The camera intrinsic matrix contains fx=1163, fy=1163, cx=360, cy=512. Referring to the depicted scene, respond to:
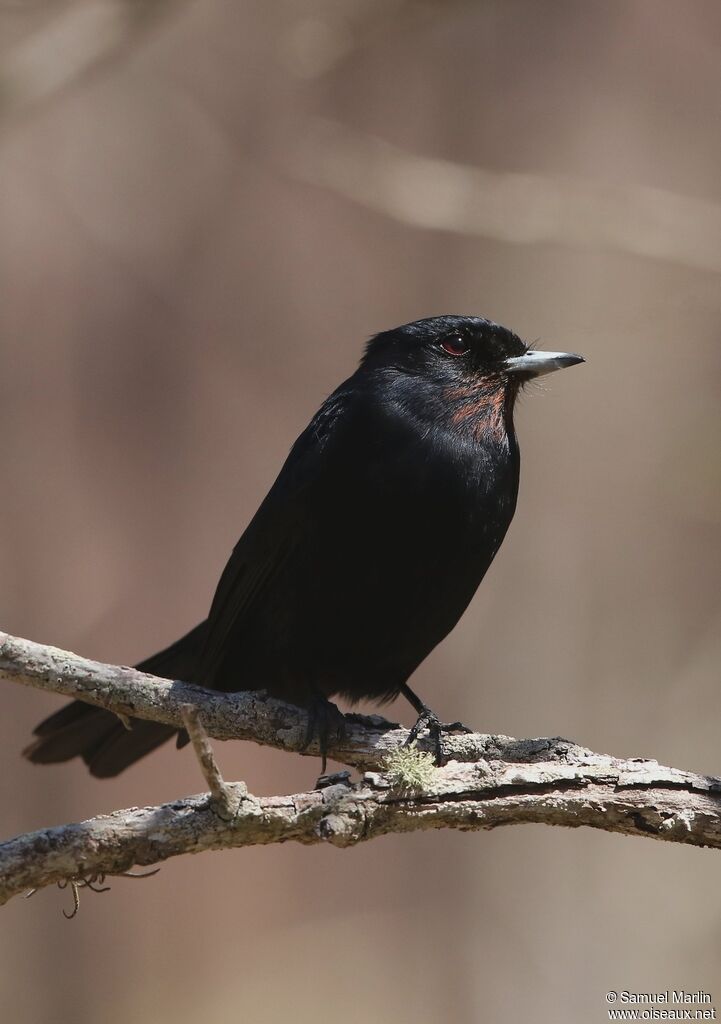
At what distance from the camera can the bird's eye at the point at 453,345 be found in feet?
13.1

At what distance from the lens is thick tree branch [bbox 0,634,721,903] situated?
7.77 feet

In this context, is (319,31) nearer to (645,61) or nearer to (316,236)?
(316,236)

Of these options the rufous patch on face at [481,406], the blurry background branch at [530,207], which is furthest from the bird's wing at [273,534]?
the blurry background branch at [530,207]

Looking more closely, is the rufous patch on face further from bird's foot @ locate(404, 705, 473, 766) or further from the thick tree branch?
the thick tree branch

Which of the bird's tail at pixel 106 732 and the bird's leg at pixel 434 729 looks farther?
the bird's tail at pixel 106 732

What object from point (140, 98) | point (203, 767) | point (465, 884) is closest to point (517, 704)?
point (465, 884)

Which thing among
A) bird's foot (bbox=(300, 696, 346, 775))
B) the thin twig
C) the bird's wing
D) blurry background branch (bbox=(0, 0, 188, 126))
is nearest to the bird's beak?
the bird's wing

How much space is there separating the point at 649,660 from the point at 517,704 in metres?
0.86

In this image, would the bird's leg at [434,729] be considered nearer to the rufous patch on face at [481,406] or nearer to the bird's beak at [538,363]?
the rufous patch on face at [481,406]

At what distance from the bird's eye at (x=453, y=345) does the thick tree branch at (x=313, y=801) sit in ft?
4.77

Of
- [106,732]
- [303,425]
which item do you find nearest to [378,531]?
[106,732]

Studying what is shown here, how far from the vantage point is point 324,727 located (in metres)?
3.29

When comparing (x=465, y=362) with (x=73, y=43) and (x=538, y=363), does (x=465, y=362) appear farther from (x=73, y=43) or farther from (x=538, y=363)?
(x=73, y=43)

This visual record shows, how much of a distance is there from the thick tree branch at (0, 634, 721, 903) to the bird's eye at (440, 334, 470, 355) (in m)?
1.45
